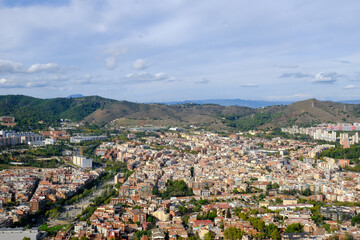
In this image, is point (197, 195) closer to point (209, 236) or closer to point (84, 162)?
point (209, 236)

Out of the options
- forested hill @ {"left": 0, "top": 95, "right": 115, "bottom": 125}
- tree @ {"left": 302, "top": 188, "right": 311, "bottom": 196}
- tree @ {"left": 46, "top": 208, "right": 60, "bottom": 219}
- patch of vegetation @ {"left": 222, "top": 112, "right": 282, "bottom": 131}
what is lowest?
tree @ {"left": 46, "top": 208, "right": 60, "bottom": 219}

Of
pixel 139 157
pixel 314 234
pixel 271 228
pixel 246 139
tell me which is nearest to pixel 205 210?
pixel 271 228

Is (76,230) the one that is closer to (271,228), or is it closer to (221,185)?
(271,228)

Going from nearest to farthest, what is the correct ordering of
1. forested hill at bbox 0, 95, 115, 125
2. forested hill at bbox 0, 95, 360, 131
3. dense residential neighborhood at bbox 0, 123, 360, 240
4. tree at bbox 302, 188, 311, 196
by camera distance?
dense residential neighborhood at bbox 0, 123, 360, 240, tree at bbox 302, 188, 311, 196, forested hill at bbox 0, 95, 115, 125, forested hill at bbox 0, 95, 360, 131

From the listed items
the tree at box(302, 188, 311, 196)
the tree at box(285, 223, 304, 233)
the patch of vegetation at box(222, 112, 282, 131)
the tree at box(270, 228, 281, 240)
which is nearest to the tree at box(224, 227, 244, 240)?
the tree at box(270, 228, 281, 240)

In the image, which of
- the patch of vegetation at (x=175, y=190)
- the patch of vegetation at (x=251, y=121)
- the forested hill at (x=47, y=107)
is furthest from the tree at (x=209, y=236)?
the forested hill at (x=47, y=107)

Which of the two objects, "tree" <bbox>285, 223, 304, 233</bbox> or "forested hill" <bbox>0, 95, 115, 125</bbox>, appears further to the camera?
"forested hill" <bbox>0, 95, 115, 125</bbox>

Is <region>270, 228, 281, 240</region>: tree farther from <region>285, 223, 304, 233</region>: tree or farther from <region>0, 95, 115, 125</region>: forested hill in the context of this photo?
<region>0, 95, 115, 125</region>: forested hill
